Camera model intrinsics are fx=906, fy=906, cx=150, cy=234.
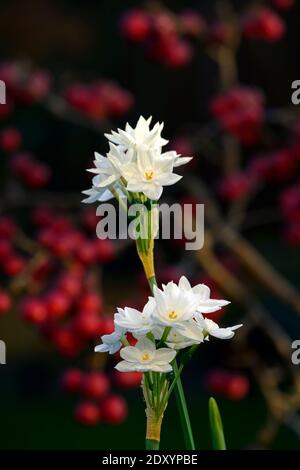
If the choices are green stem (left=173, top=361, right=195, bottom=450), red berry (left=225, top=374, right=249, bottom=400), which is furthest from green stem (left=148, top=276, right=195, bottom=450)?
red berry (left=225, top=374, right=249, bottom=400)

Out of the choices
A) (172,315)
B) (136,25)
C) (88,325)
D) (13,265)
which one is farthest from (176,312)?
(136,25)

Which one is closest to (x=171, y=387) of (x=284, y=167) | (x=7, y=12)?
(x=284, y=167)

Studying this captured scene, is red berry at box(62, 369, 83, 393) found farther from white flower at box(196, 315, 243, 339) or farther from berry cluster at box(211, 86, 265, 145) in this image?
white flower at box(196, 315, 243, 339)

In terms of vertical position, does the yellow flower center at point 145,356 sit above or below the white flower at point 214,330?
below

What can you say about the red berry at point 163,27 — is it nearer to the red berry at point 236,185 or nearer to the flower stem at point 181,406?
the red berry at point 236,185

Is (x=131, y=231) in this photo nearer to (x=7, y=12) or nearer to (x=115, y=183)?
(x=115, y=183)

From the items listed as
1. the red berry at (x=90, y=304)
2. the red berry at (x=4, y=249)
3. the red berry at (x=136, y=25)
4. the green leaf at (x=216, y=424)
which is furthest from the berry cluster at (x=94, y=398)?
the green leaf at (x=216, y=424)
